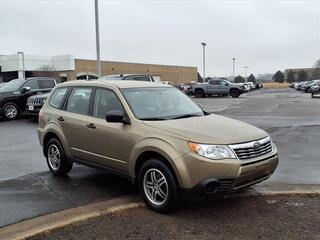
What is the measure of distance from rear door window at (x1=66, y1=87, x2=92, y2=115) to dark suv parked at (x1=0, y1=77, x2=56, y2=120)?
1245 centimetres

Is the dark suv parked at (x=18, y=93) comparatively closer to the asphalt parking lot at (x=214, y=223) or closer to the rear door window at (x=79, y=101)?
the rear door window at (x=79, y=101)

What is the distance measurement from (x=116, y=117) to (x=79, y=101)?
1.49 m

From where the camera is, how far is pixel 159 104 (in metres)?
6.61

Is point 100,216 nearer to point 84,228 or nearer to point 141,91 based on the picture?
point 84,228

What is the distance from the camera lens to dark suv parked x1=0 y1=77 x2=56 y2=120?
19.0 metres

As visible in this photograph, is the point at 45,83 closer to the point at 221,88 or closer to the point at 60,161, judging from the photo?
the point at 60,161

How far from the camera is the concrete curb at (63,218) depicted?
16.5 feet

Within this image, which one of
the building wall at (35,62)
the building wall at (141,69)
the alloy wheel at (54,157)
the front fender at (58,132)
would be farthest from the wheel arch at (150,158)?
the building wall at (141,69)

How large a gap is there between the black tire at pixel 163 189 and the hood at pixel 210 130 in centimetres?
48

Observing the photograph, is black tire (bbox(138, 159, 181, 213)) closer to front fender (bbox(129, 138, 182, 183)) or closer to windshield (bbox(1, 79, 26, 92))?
front fender (bbox(129, 138, 182, 183))

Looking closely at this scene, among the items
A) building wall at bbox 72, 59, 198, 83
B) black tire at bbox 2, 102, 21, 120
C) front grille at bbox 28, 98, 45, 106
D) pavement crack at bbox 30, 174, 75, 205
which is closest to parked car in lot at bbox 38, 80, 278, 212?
pavement crack at bbox 30, 174, 75, 205

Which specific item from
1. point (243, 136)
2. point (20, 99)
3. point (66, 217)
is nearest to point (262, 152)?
point (243, 136)

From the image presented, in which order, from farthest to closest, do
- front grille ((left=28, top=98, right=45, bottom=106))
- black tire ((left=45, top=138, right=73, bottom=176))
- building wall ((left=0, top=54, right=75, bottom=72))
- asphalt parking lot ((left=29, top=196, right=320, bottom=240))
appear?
1. building wall ((left=0, top=54, right=75, bottom=72))
2. front grille ((left=28, top=98, right=45, bottom=106))
3. black tire ((left=45, top=138, right=73, bottom=176))
4. asphalt parking lot ((left=29, top=196, right=320, bottom=240))

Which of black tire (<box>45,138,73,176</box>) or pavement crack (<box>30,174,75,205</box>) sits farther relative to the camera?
black tire (<box>45,138,73,176</box>)
